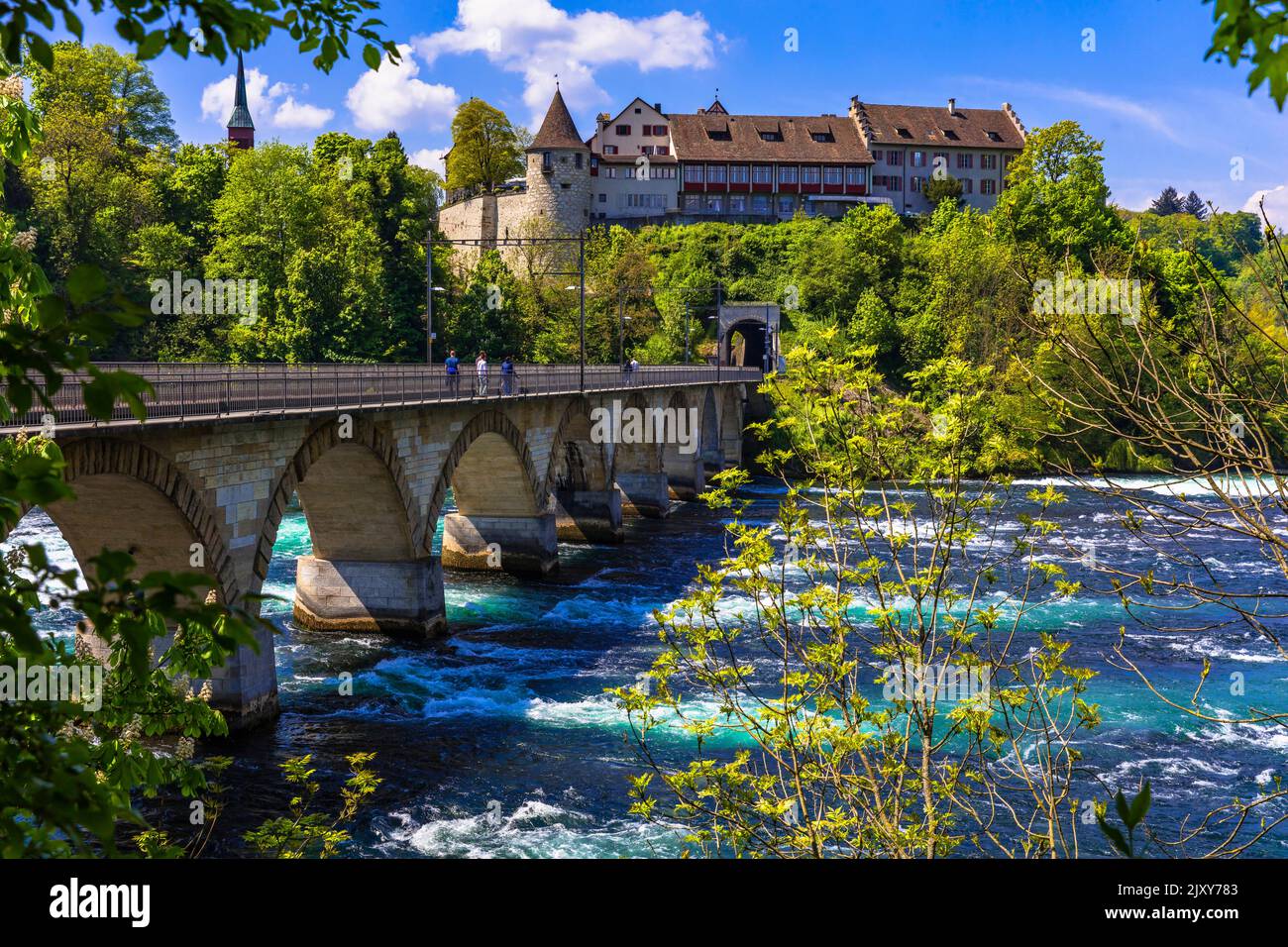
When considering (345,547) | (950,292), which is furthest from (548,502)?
(950,292)

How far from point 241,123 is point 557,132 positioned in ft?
125

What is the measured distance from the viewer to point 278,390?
24531 millimetres

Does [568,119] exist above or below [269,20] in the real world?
above

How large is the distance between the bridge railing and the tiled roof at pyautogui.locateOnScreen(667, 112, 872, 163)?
69.4 meters

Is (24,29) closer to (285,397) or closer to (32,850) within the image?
(32,850)

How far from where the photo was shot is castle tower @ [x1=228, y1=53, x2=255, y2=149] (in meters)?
119

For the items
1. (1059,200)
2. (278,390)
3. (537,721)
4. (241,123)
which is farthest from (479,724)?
(241,123)

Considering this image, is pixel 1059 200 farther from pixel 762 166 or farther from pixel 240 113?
pixel 240 113

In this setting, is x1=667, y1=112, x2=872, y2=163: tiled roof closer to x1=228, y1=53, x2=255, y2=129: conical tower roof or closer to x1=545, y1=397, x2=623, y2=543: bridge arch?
x1=228, y1=53, x2=255, y2=129: conical tower roof

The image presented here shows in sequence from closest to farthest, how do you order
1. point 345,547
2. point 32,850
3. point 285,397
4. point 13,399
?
point 13,399 → point 32,850 → point 285,397 → point 345,547

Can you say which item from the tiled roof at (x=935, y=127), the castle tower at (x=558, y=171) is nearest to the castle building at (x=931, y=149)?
the tiled roof at (x=935, y=127)

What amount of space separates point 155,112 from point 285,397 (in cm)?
5977

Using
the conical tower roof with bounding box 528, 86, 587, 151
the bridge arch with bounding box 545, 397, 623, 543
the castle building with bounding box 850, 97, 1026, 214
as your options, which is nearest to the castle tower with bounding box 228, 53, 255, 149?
the conical tower roof with bounding box 528, 86, 587, 151
